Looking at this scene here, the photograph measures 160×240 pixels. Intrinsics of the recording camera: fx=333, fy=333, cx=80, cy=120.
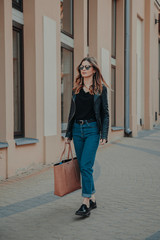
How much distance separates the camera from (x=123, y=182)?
19.1 ft

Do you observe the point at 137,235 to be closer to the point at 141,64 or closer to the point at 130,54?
the point at 130,54

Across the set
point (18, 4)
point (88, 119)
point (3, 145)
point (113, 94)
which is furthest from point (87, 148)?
point (113, 94)

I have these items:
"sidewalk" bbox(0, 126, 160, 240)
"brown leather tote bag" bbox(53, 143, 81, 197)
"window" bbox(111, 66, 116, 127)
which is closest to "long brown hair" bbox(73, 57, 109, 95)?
"brown leather tote bag" bbox(53, 143, 81, 197)

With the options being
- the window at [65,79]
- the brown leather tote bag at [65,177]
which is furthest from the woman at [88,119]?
the window at [65,79]

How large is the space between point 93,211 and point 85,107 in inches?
51.1

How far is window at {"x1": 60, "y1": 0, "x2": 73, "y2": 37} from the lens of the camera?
903cm

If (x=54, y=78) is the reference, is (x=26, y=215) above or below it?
below

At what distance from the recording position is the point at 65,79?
30.1ft

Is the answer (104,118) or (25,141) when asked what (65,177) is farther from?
(25,141)

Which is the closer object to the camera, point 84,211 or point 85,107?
point 84,211

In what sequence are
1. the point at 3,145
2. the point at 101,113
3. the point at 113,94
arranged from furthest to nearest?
the point at 113,94 → the point at 3,145 → the point at 101,113

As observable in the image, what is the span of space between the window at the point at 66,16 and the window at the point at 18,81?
2115 millimetres

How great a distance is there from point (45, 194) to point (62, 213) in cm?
101

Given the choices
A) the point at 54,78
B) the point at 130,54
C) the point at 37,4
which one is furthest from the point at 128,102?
the point at 37,4
